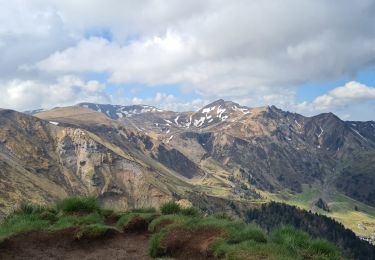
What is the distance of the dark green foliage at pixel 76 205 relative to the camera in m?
24.9

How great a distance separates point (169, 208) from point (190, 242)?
682 centimetres

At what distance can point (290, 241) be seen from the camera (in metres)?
16.3

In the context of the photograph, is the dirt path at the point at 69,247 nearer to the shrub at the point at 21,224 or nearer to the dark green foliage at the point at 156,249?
the dark green foliage at the point at 156,249

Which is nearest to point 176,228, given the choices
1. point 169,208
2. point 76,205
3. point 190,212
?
point 190,212

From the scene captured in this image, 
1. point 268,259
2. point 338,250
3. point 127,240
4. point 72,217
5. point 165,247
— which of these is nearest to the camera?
point 268,259

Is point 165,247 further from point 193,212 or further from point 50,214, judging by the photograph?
point 50,214

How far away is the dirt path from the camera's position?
1820 centimetres

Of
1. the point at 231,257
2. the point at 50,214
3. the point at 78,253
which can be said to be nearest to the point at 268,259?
the point at 231,257

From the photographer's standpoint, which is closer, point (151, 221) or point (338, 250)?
point (338, 250)

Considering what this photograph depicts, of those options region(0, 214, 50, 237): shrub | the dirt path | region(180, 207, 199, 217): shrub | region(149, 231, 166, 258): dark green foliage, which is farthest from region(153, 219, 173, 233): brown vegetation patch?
region(0, 214, 50, 237): shrub

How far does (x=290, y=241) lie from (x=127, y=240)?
30.0ft

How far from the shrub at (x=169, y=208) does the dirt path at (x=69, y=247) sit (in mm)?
2962

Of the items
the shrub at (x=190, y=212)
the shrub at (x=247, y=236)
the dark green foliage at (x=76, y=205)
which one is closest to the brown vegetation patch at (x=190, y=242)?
the shrub at (x=247, y=236)

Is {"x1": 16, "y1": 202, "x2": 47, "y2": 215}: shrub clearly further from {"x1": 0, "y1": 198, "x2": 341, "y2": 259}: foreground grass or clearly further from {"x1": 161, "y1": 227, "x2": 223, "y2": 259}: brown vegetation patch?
{"x1": 161, "y1": 227, "x2": 223, "y2": 259}: brown vegetation patch
